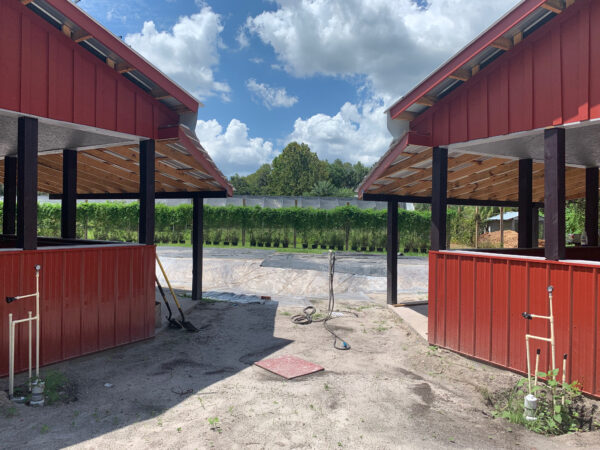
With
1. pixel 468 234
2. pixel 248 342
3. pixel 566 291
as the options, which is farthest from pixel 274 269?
pixel 468 234

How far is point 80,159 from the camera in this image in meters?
9.05

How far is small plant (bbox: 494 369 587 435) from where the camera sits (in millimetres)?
4219

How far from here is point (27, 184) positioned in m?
5.41

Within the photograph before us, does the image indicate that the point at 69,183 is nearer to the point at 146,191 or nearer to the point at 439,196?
the point at 146,191

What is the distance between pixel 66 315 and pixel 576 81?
760cm

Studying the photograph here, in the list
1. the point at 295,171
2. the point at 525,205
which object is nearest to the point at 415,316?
the point at 525,205

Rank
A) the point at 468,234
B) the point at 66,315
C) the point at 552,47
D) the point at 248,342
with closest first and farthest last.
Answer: the point at 552,47 < the point at 66,315 < the point at 248,342 < the point at 468,234

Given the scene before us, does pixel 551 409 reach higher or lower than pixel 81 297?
lower

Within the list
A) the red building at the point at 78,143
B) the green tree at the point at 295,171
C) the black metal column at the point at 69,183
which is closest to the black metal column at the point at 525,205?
the red building at the point at 78,143

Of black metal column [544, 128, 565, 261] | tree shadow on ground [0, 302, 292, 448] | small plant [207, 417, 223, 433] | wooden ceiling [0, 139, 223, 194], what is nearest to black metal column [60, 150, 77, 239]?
wooden ceiling [0, 139, 223, 194]

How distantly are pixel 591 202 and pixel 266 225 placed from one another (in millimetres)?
18234

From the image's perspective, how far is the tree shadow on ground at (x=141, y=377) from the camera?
3.96m

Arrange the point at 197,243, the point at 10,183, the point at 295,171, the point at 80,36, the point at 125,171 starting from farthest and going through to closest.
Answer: the point at 295,171
the point at 197,243
the point at 125,171
the point at 10,183
the point at 80,36

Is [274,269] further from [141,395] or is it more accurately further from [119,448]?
[119,448]
